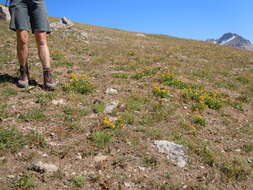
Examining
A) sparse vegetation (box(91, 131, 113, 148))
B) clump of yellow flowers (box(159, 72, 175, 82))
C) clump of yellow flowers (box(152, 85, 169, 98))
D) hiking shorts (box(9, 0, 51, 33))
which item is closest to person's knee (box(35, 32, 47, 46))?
hiking shorts (box(9, 0, 51, 33))

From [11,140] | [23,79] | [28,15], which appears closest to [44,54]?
[23,79]

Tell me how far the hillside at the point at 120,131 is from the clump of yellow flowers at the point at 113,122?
25 mm

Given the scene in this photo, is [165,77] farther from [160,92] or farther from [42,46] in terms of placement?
[42,46]

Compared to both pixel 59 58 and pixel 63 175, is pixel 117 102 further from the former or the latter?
pixel 59 58

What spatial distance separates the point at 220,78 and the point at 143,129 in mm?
7599

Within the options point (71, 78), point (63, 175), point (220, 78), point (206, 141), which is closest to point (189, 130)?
point (206, 141)

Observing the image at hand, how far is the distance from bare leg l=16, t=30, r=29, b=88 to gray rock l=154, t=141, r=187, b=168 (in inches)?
182

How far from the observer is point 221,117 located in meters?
8.26

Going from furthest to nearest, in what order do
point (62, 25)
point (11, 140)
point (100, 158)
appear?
point (62, 25), point (11, 140), point (100, 158)

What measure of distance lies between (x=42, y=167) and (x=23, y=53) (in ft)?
14.1

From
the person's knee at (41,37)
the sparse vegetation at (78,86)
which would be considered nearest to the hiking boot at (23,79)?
the person's knee at (41,37)

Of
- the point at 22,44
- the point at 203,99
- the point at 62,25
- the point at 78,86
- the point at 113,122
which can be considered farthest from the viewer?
the point at 62,25

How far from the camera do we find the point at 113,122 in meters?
6.94

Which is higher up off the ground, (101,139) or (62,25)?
(62,25)
